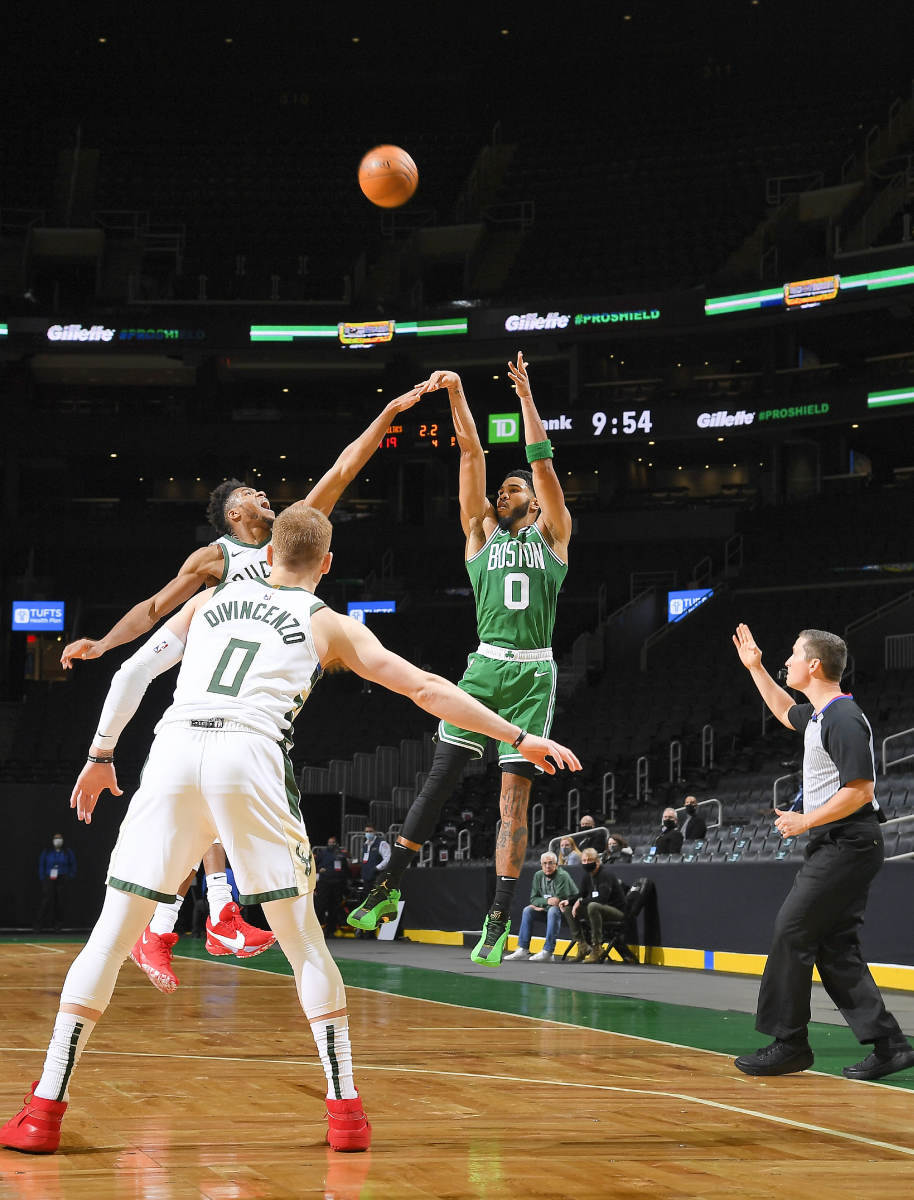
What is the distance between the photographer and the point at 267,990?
1327cm

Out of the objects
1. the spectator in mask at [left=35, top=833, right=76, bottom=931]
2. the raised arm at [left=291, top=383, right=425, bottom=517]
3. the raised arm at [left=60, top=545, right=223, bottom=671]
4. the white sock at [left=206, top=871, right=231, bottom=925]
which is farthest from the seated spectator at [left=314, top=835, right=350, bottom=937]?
the raised arm at [left=291, top=383, right=425, bottom=517]

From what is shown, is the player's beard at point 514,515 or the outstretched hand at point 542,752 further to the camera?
the player's beard at point 514,515

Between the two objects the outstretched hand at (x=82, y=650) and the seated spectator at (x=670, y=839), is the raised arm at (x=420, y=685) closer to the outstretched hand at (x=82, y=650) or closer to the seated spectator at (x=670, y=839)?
the outstretched hand at (x=82, y=650)

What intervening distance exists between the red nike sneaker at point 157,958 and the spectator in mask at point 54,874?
65.6ft

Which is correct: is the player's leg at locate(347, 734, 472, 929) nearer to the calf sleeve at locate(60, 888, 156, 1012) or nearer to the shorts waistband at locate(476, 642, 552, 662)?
the shorts waistband at locate(476, 642, 552, 662)

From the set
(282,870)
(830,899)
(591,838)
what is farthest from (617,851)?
(282,870)

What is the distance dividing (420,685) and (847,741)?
145 inches

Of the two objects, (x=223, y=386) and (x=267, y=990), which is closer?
(x=267, y=990)

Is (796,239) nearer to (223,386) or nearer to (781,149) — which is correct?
(781,149)

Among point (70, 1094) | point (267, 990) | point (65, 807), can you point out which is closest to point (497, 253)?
point (65, 807)

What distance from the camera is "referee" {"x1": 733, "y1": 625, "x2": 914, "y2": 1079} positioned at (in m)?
7.88

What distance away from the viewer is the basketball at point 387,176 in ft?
38.0

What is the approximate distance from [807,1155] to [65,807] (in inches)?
995

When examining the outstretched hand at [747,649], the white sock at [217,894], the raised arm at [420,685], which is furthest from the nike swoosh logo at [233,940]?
the outstretched hand at [747,649]
